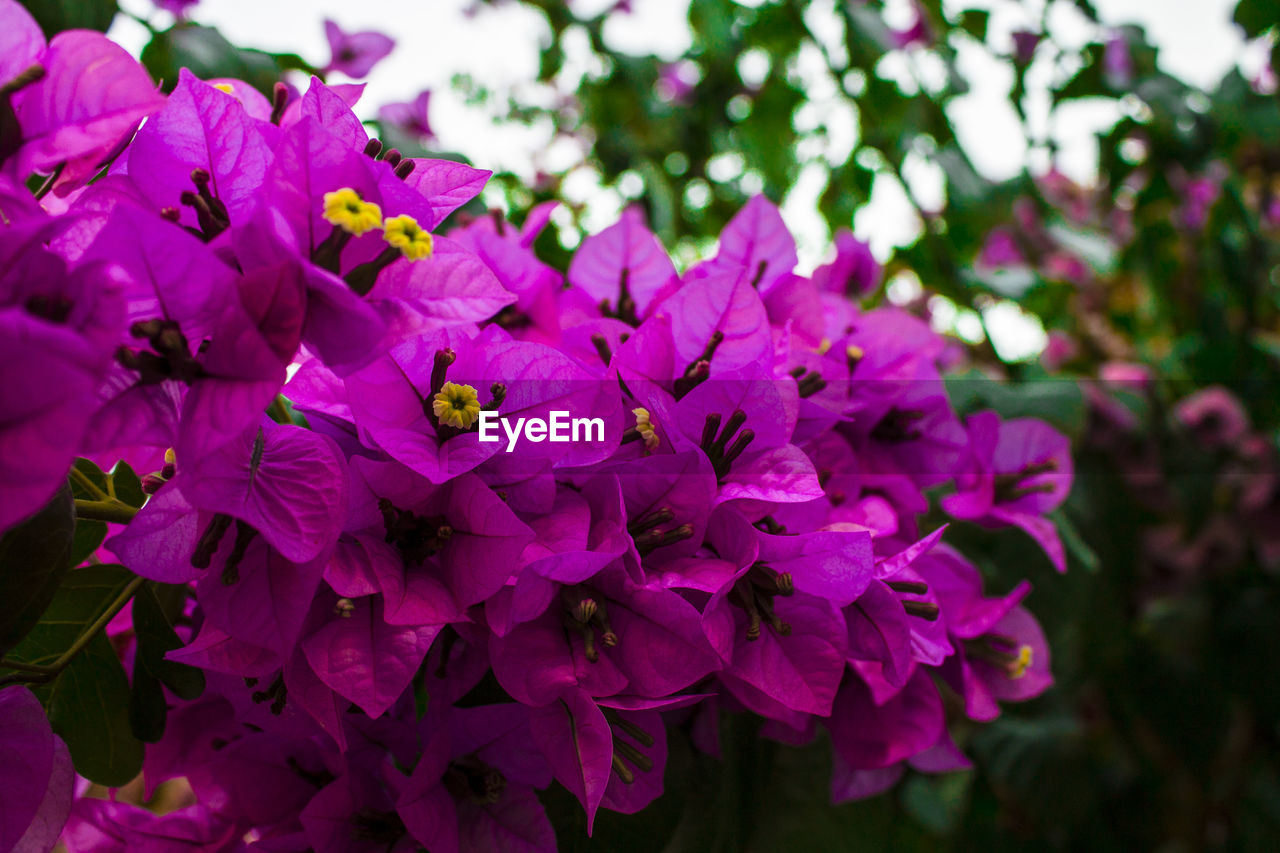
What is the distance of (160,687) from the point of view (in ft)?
1.01

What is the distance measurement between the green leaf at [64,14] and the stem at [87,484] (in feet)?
0.89

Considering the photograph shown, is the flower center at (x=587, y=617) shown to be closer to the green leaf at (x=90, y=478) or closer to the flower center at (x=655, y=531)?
the flower center at (x=655, y=531)

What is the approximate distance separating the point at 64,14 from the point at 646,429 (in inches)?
15.0

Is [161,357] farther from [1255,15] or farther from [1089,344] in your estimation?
[1089,344]

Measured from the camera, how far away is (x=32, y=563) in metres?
0.24

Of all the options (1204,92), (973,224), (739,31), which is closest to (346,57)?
(739,31)

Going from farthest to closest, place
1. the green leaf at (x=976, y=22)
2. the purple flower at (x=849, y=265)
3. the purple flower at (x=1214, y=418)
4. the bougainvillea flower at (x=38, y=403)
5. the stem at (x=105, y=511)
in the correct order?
the purple flower at (x=1214, y=418)
the green leaf at (x=976, y=22)
the purple flower at (x=849, y=265)
the stem at (x=105, y=511)
the bougainvillea flower at (x=38, y=403)

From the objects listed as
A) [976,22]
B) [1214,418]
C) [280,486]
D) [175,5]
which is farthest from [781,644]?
[1214,418]

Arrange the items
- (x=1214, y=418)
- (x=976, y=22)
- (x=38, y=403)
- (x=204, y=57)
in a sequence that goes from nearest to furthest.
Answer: (x=38, y=403) → (x=204, y=57) → (x=976, y=22) → (x=1214, y=418)

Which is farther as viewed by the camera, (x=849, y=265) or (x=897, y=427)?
(x=849, y=265)

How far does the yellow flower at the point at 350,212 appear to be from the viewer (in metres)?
0.24

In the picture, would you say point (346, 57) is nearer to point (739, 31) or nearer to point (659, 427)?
point (739, 31)

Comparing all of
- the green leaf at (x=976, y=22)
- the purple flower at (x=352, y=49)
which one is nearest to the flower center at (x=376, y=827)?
the purple flower at (x=352, y=49)

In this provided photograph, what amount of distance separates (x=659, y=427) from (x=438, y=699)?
124 mm
